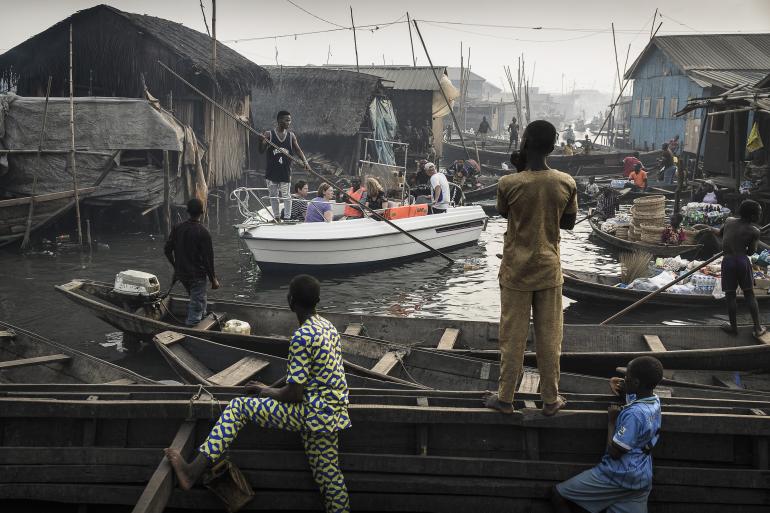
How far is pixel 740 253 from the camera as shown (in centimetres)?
788

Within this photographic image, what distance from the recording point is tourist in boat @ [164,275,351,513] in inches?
167

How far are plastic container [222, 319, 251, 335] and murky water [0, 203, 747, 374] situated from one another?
3.99 feet

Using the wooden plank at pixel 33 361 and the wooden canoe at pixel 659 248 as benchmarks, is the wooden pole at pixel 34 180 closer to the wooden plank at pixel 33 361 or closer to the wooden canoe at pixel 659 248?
the wooden plank at pixel 33 361

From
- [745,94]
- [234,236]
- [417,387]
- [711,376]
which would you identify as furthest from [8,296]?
[745,94]

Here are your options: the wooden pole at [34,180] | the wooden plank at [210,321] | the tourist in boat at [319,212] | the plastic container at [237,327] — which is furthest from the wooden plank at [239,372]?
the wooden pole at [34,180]

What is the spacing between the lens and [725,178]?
18953 millimetres

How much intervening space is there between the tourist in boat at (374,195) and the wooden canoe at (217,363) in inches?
263

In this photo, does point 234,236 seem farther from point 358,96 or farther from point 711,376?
point 711,376

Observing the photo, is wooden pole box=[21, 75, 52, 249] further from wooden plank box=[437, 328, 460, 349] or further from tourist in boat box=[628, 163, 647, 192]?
tourist in boat box=[628, 163, 647, 192]

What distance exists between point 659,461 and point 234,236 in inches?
556

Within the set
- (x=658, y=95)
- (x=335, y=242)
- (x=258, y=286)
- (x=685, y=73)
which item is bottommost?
(x=258, y=286)

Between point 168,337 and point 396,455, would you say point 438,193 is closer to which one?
point 168,337

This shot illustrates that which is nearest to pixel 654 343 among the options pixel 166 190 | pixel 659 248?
pixel 659 248

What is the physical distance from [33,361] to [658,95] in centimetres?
3265
